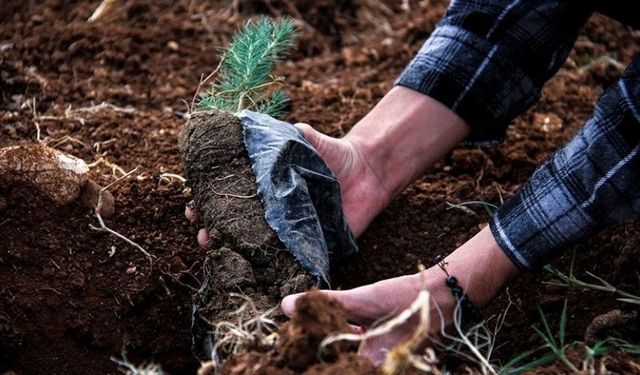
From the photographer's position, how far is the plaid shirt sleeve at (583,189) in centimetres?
172

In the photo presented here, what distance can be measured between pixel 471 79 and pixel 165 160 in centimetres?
82

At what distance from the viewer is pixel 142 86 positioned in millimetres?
2803

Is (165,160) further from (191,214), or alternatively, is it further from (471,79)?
(471,79)

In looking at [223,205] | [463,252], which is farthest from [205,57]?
[463,252]

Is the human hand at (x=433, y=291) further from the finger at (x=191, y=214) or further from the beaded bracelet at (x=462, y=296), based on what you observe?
the finger at (x=191, y=214)

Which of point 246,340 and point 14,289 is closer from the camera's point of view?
point 246,340

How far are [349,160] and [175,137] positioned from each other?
0.58m

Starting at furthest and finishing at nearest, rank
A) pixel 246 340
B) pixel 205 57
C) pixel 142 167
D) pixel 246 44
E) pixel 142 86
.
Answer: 1. pixel 205 57
2. pixel 142 86
3. pixel 142 167
4. pixel 246 44
5. pixel 246 340

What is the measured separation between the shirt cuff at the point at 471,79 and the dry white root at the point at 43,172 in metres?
0.82

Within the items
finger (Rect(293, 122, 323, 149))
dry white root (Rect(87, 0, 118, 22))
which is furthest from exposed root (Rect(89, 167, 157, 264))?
dry white root (Rect(87, 0, 118, 22))

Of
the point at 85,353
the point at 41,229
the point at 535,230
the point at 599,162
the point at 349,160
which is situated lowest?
the point at 85,353

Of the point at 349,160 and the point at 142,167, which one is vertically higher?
the point at 349,160

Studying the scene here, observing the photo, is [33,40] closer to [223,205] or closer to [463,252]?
[223,205]

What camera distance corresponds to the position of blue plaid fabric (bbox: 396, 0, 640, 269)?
5.69 feet
